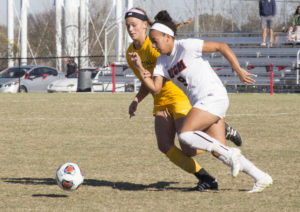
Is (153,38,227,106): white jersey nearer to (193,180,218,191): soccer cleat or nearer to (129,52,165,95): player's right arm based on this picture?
(129,52,165,95): player's right arm

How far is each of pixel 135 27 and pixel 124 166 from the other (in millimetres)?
2090

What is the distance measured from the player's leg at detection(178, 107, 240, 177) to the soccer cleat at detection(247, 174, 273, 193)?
45 centimetres

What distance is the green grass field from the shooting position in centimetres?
605

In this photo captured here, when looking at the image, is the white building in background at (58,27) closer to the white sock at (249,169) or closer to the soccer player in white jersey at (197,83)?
the soccer player in white jersey at (197,83)

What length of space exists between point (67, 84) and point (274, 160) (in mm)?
24094

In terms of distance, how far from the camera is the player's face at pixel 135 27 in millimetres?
7078

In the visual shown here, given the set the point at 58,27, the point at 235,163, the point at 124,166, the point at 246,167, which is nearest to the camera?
the point at 235,163

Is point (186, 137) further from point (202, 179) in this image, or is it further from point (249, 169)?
point (202, 179)

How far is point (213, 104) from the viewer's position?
20.1 feet

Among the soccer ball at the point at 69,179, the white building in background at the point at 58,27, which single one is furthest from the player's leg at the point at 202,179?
the white building in background at the point at 58,27

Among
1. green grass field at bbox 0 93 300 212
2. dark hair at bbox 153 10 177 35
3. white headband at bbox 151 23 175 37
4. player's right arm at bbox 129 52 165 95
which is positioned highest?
dark hair at bbox 153 10 177 35

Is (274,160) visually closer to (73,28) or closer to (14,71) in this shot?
(14,71)

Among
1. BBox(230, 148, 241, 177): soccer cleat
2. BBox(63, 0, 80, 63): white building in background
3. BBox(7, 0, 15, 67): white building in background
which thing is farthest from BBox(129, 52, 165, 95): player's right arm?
BBox(7, 0, 15, 67): white building in background

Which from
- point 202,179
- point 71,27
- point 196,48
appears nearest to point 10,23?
point 71,27
